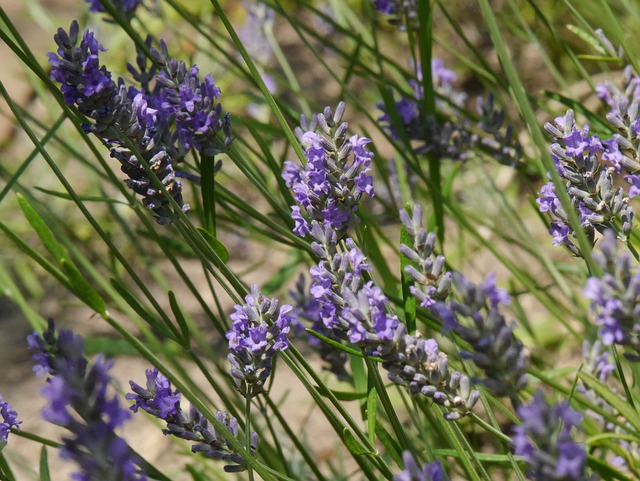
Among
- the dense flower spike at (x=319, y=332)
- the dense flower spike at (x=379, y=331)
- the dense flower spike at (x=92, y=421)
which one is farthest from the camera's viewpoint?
the dense flower spike at (x=319, y=332)

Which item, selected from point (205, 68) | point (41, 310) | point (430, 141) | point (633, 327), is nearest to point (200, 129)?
point (430, 141)

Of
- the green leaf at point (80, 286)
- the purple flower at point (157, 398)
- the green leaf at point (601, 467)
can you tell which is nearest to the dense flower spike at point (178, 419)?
the purple flower at point (157, 398)

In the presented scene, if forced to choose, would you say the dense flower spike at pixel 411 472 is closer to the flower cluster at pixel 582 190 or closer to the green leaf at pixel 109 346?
the flower cluster at pixel 582 190

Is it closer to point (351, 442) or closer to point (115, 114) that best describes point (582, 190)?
point (351, 442)

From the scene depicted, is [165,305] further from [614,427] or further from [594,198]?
[594,198]

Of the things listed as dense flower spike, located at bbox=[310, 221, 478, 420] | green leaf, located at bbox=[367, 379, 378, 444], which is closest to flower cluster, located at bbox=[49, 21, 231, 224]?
dense flower spike, located at bbox=[310, 221, 478, 420]

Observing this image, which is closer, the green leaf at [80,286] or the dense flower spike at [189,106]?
the green leaf at [80,286]
